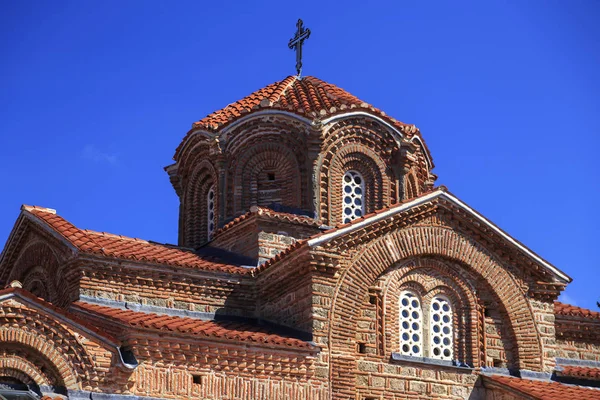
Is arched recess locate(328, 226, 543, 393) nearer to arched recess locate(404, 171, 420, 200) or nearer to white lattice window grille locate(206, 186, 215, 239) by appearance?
arched recess locate(404, 171, 420, 200)

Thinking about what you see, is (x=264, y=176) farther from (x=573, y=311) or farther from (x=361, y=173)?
(x=573, y=311)

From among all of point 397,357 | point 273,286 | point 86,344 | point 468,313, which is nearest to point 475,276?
point 468,313

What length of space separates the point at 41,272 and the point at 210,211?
3.71 meters

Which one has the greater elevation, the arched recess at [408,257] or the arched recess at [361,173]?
the arched recess at [361,173]

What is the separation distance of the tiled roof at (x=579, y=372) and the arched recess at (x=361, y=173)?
450cm

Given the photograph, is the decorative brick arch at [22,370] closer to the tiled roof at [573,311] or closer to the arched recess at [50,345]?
the arched recess at [50,345]

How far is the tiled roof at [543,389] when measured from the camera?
19359 mm

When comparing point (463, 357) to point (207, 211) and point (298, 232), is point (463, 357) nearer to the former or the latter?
point (298, 232)

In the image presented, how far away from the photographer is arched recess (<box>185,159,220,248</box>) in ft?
76.7

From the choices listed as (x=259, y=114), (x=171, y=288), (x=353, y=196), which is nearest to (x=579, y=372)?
(x=353, y=196)

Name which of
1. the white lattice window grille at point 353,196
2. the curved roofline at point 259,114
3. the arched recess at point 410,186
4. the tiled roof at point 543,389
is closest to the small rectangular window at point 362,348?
the tiled roof at point 543,389

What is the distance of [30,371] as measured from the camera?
16656mm

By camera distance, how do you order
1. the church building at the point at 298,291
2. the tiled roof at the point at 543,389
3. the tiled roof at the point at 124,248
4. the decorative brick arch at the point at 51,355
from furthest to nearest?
the tiled roof at the point at 124,248
the tiled roof at the point at 543,389
the church building at the point at 298,291
the decorative brick arch at the point at 51,355

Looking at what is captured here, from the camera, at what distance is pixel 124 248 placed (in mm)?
20422
